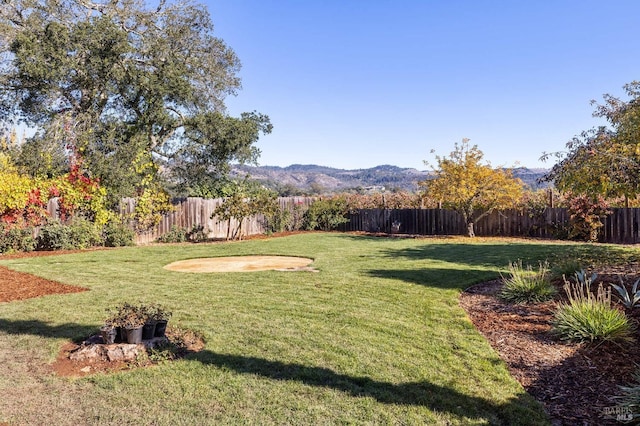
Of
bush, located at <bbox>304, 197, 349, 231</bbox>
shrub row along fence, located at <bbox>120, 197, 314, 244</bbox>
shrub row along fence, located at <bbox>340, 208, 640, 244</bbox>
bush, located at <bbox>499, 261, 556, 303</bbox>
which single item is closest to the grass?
bush, located at <bbox>499, 261, 556, 303</bbox>

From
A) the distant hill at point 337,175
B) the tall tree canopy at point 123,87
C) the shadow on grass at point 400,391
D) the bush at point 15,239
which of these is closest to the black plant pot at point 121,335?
the shadow on grass at point 400,391

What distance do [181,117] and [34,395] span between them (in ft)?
54.2

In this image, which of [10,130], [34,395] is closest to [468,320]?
[34,395]

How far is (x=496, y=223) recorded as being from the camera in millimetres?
17016

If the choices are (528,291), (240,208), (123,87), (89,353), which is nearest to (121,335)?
(89,353)

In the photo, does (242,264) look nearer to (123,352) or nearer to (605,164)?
(123,352)

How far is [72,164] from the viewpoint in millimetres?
14602

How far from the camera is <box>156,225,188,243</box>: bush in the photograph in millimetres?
16172

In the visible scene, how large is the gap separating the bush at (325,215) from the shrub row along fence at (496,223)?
50cm

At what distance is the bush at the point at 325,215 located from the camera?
70.4 feet

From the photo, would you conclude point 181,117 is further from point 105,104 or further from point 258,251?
point 258,251

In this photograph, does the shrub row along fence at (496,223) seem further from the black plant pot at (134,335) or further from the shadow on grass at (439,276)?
the black plant pot at (134,335)

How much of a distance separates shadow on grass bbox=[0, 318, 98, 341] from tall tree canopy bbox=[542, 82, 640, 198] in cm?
774

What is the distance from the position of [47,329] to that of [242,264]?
17.8 feet
